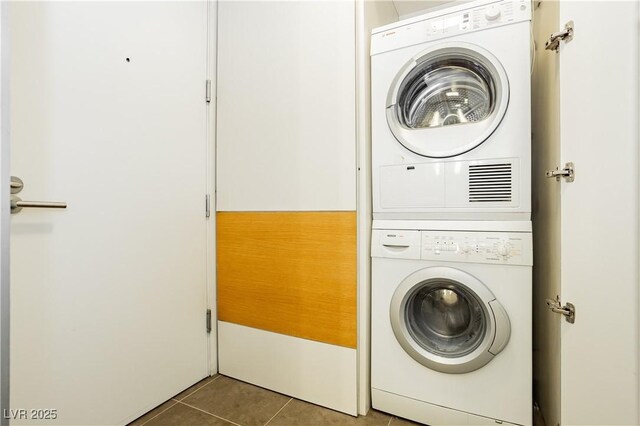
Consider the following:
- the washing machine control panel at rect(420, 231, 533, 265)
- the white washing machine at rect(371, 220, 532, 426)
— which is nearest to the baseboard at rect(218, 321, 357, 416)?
the white washing machine at rect(371, 220, 532, 426)

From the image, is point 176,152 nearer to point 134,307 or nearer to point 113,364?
point 134,307

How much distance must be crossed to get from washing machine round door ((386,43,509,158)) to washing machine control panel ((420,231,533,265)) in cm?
34

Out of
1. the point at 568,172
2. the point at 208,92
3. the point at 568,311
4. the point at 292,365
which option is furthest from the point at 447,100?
the point at 292,365

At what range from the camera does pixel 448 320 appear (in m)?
1.30

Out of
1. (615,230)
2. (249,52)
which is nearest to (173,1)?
(249,52)

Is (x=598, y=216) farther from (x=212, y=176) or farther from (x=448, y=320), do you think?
(x=212, y=176)

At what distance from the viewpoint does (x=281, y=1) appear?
4.92 ft

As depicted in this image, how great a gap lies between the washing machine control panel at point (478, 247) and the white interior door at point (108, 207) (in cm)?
119

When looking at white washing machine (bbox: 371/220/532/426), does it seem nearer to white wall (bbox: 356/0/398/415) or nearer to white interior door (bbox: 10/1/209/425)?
white wall (bbox: 356/0/398/415)

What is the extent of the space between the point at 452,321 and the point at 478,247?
37 cm

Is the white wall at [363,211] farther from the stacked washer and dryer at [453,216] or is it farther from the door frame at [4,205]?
the door frame at [4,205]

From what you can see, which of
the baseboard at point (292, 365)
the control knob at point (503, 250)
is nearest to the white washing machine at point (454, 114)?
the control knob at point (503, 250)

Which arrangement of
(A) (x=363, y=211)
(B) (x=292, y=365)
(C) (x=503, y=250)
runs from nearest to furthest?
(C) (x=503, y=250) → (A) (x=363, y=211) → (B) (x=292, y=365)

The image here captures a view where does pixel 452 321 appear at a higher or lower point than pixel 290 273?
lower
